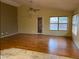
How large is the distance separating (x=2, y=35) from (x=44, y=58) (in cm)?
550

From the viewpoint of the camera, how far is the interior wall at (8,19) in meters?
8.49

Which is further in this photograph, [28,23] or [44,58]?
[28,23]

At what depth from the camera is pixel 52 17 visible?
10.2 m

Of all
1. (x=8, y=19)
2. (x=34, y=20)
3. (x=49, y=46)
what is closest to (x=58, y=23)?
(x=34, y=20)

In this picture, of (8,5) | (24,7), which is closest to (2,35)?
(8,5)

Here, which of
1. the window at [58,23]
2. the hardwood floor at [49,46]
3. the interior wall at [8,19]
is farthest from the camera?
the window at [58,23]

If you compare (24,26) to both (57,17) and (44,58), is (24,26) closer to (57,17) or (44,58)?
(57,17)

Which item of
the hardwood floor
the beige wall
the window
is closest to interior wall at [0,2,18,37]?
the beige wall

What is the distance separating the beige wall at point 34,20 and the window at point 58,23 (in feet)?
1.14

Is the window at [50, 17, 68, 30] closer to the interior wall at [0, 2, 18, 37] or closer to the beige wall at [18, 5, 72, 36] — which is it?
the beige wall at [18, 5, 72, 36]

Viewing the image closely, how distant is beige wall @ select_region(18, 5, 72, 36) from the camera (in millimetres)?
10047

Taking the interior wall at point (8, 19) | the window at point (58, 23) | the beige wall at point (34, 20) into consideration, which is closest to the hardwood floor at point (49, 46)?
the interior wall at point (8, 19)

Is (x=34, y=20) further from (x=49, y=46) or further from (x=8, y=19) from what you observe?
(x=49, y=46)

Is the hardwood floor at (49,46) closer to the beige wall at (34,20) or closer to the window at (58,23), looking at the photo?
the window at (58,23)
